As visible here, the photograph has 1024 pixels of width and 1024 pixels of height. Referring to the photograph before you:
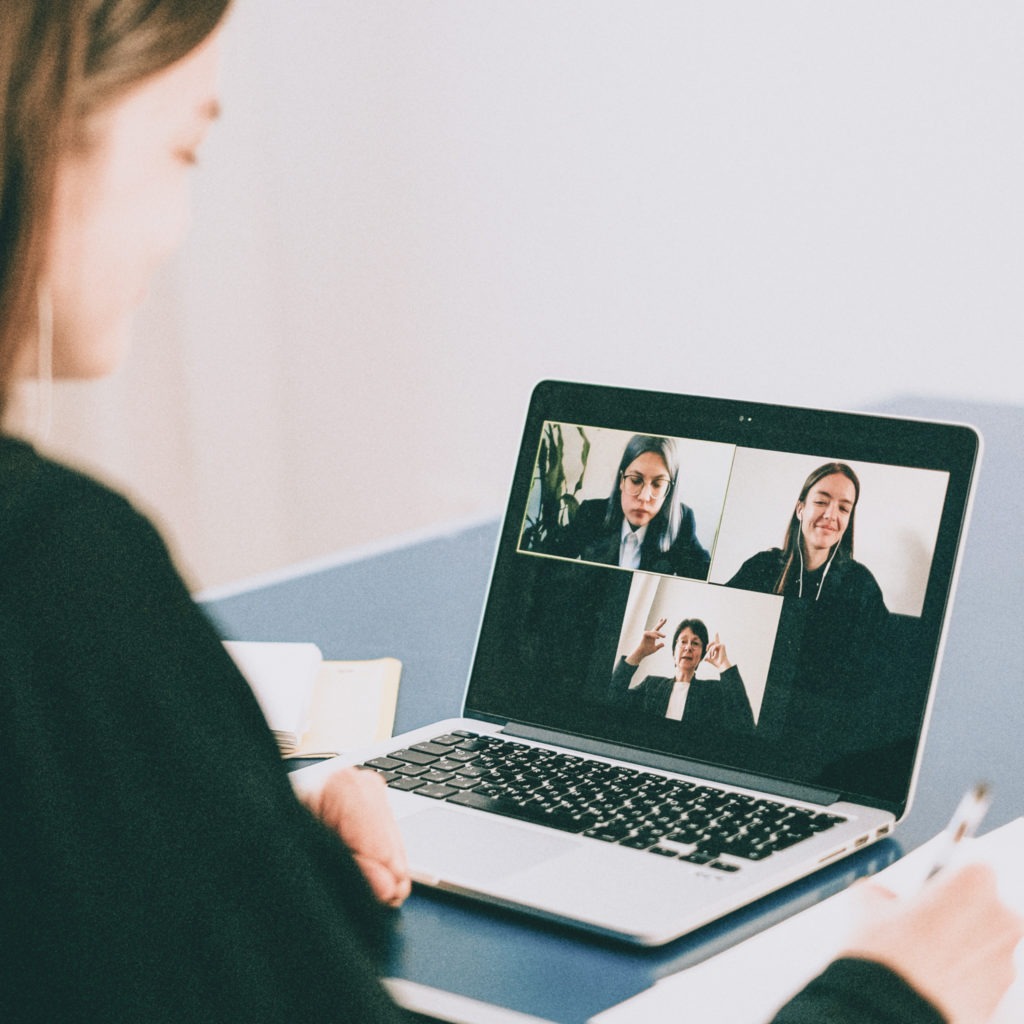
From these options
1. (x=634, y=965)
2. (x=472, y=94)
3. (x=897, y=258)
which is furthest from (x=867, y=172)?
(x=634, y=965)

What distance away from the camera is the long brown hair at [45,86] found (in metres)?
0.46

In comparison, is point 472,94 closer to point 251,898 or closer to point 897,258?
point 897,258

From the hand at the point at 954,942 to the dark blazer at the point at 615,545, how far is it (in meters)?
0.32

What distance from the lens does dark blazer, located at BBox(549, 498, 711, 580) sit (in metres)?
0.93

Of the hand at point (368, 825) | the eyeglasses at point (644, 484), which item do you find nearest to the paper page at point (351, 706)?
the hand at point (368, 825)

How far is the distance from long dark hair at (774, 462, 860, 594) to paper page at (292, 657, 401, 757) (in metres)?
0.31

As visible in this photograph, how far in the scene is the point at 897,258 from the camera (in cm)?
236

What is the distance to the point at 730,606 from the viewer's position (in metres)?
0.90

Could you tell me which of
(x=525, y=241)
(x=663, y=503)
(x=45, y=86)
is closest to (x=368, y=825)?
(x=663, y=503)

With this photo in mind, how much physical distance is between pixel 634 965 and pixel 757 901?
3.9 inches

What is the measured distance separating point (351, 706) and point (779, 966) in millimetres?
464

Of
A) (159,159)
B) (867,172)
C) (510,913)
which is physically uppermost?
(867,172)

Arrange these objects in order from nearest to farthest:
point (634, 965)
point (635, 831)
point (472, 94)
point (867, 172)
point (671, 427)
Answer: point (634, 965)
point (635, 831)
point (671, 427)
point (867, 172)
point (472, 94)

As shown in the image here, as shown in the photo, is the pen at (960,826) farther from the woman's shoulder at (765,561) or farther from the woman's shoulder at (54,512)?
the woman's shoulder at (54,512)
